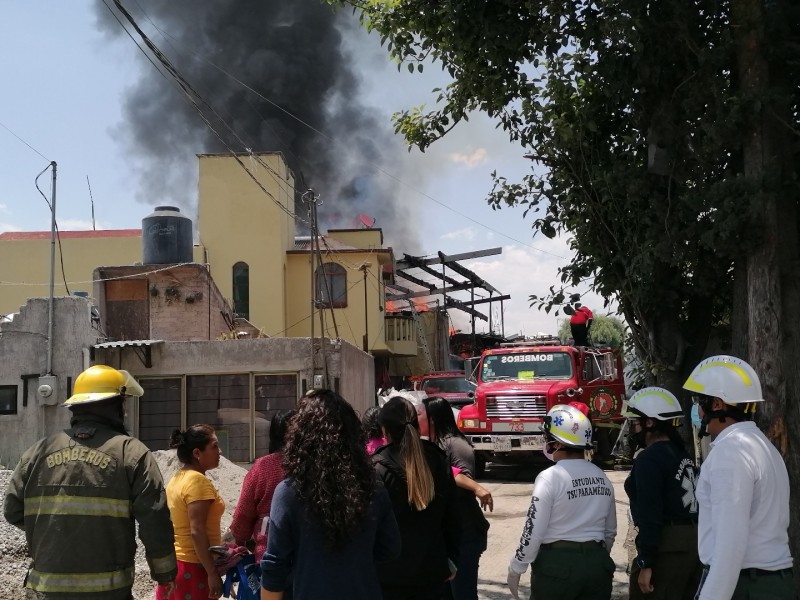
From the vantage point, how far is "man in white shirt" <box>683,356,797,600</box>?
2.92m

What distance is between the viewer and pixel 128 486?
12.1 feet

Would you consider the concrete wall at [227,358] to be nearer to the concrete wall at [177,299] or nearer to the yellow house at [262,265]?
the concrete wall at [177,299]

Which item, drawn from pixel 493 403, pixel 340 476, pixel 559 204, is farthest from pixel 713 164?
pixel 493 403

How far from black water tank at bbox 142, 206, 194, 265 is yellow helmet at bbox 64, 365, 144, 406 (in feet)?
65.2

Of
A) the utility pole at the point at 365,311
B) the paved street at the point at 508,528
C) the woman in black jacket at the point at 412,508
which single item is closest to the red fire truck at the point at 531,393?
the paved street at the point at 508,528

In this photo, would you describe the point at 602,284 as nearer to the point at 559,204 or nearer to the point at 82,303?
the point at 559,204

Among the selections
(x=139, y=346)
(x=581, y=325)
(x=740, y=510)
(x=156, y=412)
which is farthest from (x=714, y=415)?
(x=156, y=412)

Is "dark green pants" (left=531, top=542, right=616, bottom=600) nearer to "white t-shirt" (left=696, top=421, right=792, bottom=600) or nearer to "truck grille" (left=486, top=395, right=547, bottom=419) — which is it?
"white t-shirt" (left=696, top=421, right=792, bottom=600)

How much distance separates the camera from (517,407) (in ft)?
49.2

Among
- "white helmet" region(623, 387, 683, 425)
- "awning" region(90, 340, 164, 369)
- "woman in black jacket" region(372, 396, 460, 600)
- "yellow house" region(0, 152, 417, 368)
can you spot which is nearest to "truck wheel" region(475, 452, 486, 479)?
"awning" region(90, 340, 164, 369)

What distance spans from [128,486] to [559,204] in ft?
17.5

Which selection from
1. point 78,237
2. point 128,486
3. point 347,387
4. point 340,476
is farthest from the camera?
point 78,237

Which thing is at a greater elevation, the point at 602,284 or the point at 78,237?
the point at 78,237

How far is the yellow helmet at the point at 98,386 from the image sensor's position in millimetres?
3773
